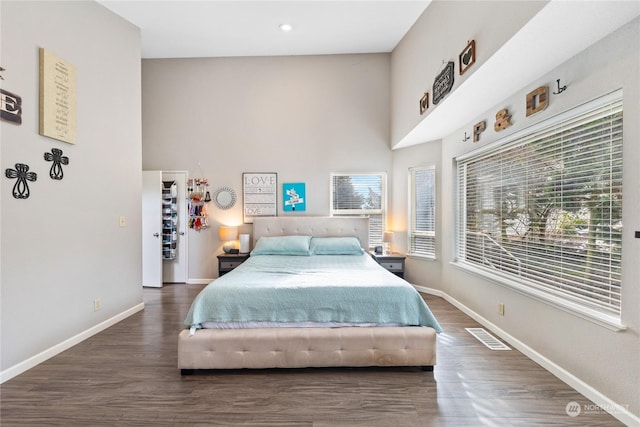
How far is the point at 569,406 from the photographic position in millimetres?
1812

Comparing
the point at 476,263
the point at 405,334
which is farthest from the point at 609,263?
the point at 476,263

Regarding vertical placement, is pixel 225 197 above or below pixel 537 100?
below

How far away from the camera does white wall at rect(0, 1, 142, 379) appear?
2230 millimetres

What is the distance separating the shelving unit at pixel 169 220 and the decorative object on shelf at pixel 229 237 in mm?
862

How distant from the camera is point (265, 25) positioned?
382cm

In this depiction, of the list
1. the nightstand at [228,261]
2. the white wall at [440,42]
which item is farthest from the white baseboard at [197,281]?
the white wall at [440,42]

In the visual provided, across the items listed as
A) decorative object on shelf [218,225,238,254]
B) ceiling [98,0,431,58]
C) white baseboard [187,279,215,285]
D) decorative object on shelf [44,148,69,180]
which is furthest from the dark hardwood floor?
ceiling [98,0,431,58]

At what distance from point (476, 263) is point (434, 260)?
834mm

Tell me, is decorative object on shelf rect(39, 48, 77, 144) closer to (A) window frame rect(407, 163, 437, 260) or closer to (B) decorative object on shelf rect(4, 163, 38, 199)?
(B) decorative object on shelf rect(4, 163, 38, 199)

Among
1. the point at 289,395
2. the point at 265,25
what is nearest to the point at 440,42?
the point at 265,25

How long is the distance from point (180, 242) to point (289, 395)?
3634 mm

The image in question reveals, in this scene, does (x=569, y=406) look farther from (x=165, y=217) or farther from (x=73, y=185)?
(x=165, y=217)

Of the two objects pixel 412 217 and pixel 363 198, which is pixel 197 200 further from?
pixel 412 217

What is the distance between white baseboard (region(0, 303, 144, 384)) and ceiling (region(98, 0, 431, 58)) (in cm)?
350
